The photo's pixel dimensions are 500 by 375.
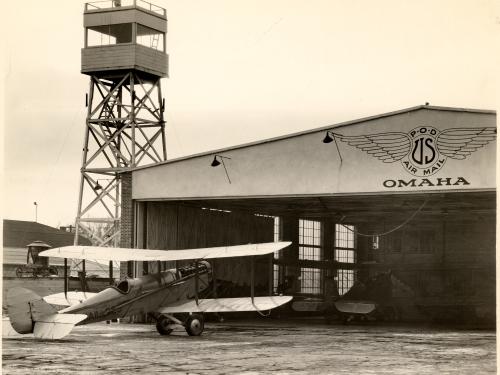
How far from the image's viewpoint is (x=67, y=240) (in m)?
64.5

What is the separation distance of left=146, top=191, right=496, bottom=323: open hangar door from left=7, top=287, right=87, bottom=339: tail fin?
9.29m

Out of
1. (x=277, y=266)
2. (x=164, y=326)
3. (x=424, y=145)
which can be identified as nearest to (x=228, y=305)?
(x=164, y=326)

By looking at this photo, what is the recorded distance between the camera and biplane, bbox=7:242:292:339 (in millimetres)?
17891

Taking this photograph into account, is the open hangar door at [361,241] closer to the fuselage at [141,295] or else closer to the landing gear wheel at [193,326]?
the fuselage at [141,295]

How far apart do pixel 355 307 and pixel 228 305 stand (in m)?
9.17

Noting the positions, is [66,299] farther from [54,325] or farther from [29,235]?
[29,235]

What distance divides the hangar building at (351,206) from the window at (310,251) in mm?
58

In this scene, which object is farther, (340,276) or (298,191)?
(340,276)

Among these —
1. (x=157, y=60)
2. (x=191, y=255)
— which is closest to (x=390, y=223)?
(x=157, y=60)

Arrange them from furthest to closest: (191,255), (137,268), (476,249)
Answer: (476,249) → (137,268) → (191,255)

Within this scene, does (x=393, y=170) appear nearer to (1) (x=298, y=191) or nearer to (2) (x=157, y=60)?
(1) (x=298, y=191)

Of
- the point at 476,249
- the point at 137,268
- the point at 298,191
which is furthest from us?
the point at 476,249

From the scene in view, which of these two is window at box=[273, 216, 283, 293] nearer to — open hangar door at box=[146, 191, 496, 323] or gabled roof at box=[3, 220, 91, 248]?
open hangar door at box=[146, 191, 496, 323]

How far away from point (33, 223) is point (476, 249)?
1534 inches
